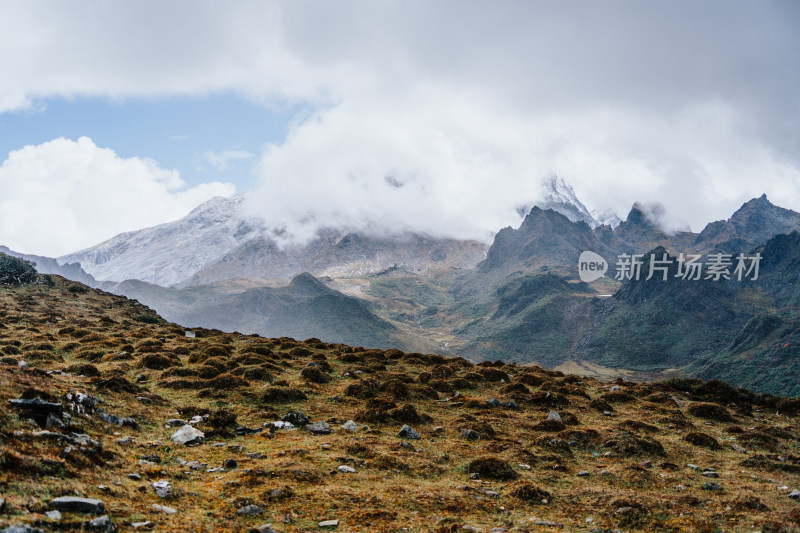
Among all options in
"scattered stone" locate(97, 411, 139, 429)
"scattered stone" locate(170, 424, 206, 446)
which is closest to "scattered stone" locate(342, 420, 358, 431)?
"scattered stone" locate(170, 424, 206, 446)

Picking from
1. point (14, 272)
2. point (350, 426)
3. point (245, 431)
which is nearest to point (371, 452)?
point (350, 426)

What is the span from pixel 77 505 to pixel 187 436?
849cm

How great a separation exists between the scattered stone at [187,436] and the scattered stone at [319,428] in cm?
469

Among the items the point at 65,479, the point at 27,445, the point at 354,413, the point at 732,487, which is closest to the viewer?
the point at 65,479

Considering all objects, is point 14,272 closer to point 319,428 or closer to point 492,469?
point 319,428

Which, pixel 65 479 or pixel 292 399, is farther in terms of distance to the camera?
pixel 292 399

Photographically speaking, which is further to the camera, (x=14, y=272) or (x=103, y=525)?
(x=14, y=272)

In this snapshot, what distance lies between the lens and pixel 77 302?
72.3 metres

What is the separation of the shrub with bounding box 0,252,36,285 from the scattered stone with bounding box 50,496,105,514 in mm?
88451

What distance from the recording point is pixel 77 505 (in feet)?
33.9

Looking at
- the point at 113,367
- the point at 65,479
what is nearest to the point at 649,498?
the point at 65,479

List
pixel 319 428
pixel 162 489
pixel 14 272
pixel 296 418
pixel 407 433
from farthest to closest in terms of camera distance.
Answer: pixel 14 272 < pixel 296 418 < pixel 407 433 < pixel 319 428 < pixel 162 489

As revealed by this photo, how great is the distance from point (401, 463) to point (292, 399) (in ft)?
34.2

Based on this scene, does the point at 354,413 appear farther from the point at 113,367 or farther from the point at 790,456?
the point at 790,456
